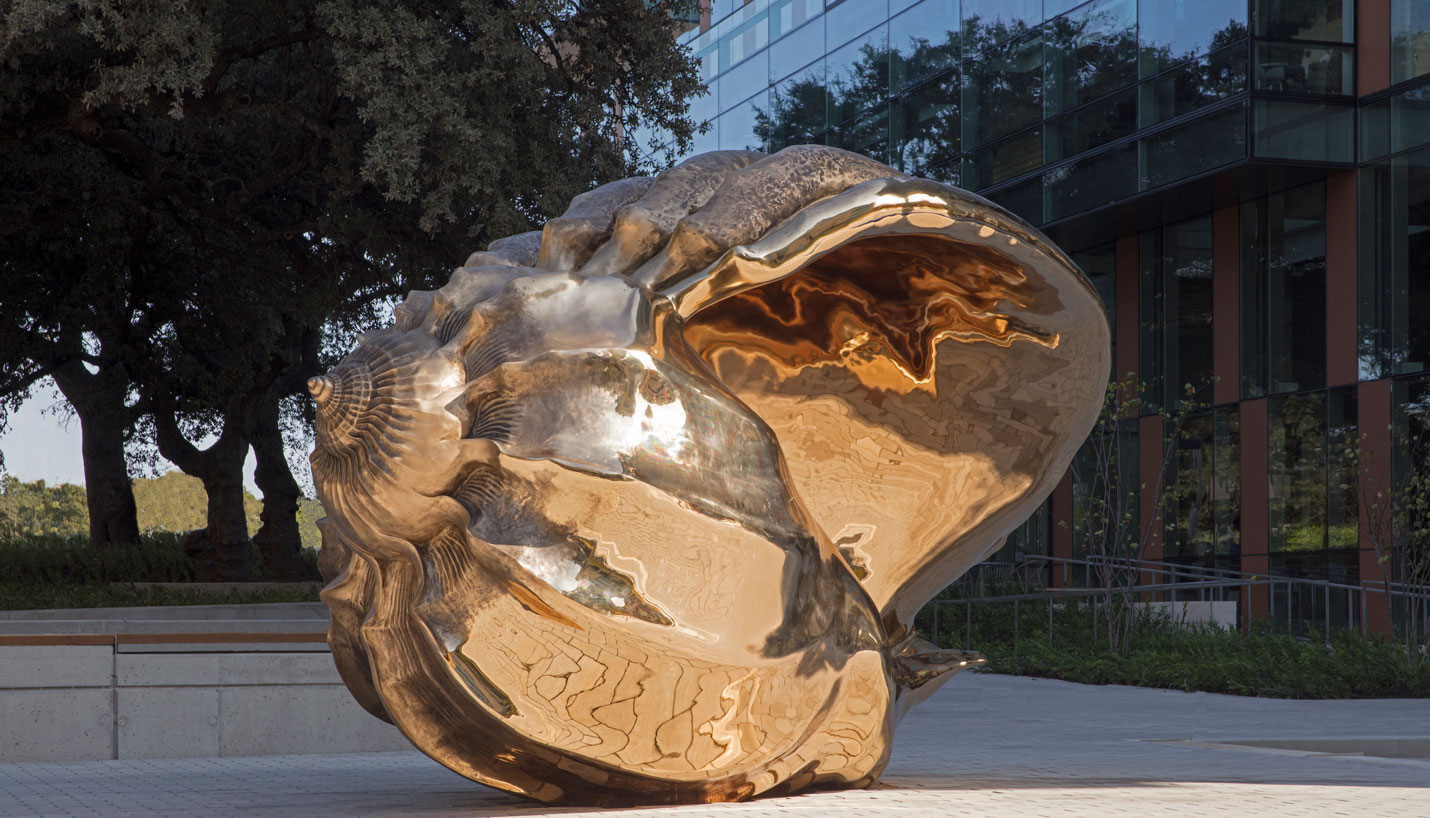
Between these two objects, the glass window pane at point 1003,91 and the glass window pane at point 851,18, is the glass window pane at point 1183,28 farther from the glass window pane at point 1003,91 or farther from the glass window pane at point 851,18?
the glass window pane at point 851,18

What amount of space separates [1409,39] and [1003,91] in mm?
6993

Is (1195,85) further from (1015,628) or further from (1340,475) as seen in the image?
(1015,628)

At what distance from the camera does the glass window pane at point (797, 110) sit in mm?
29281

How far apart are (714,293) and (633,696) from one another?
1138mm

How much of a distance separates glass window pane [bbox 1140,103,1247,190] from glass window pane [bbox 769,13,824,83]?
861 cm

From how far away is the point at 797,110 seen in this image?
1169 inches

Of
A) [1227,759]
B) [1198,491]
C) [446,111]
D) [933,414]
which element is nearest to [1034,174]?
[1198,491]

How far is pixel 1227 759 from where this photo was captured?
24.7ft

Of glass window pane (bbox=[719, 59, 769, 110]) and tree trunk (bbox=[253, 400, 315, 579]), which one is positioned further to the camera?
glass window pane (bbox=[719, 59, 769, 110])

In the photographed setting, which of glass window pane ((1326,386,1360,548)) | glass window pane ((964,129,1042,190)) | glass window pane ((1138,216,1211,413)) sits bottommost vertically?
glass window pane ((1326,386,1360,548))

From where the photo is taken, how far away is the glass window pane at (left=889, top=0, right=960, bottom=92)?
2636 centimetres

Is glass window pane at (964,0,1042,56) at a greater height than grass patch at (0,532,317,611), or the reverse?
glass window pane at (964,0,1042,56)

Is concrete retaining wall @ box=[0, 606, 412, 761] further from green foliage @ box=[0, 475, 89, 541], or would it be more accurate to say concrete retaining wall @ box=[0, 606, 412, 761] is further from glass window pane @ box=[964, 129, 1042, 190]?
green foliage @ box=[0, 475, 89, 541]

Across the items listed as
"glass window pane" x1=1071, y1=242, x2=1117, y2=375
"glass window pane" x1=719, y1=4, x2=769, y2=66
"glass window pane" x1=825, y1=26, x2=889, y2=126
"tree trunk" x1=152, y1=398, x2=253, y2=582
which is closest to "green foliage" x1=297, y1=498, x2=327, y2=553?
"glass window pane" x1=719, y1=4, x2=769, y2=66
